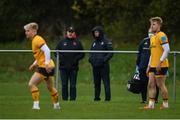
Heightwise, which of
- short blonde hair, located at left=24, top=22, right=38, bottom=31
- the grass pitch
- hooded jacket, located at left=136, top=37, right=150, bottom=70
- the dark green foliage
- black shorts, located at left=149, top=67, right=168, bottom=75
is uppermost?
the dark green foliage

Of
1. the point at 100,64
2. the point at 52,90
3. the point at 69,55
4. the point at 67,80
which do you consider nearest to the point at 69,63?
the point at 69,55

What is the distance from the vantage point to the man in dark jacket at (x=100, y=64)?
23109mm

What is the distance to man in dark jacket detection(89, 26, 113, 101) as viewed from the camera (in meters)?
23.1

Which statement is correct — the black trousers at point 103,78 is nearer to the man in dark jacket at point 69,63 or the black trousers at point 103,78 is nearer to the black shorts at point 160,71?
the man in dark jacket at point 69,63

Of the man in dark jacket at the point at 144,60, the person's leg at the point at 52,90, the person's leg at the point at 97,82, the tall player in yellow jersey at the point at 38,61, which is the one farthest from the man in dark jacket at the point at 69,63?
the tall player in yellow jersey at the point at 38,61

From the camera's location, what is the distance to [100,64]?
912 inches

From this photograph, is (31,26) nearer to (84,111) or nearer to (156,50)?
(84,111)

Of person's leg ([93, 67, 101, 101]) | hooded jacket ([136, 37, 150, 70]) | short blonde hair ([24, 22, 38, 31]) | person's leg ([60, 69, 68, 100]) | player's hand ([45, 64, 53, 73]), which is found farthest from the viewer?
person's leg ([60, 69, 68, 100])

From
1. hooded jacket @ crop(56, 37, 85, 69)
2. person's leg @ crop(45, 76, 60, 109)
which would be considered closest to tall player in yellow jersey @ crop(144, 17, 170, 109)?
person's leg @ crop(45, 76, 60, 109)

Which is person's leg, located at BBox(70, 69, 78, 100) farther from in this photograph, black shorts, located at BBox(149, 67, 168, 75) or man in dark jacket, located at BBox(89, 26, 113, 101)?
black shorts, located at BBox(149, 67, 168, 75)

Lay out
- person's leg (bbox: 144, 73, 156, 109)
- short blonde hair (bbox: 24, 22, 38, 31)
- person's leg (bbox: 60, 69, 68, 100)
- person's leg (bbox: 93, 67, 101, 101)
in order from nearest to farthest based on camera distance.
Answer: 1. short blonde hair (bbox: 24, 22, 38, 31)
2. person's leg (bbox: 144, 73, 156, 109)
3. person's leg (bbox: 93, 67, 101, 101)
4. person's leg (bbox: 60, 69, 68, 100)

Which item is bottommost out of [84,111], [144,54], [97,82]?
[84,111]

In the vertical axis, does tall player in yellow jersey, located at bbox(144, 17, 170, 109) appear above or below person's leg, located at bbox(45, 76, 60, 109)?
above

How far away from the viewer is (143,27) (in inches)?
1571
